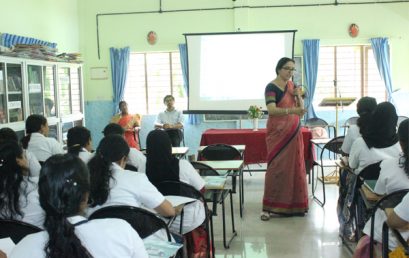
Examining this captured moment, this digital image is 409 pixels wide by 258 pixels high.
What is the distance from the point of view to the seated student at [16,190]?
2.35m

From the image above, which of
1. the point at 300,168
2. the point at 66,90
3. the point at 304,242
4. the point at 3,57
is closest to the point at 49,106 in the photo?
the point at 66,90

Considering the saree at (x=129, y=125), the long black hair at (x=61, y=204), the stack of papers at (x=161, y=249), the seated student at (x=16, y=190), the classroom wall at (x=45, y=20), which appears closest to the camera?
the long black hair at (x=61, y=204)

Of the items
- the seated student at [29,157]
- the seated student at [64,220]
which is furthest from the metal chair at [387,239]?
the seated student at [29,157]

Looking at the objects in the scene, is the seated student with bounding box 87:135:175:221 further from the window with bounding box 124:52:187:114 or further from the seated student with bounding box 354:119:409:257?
the window with bounding box 124:52:187:114

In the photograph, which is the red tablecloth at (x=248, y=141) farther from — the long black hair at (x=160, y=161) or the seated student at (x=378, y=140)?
the long black hair at (x=160, y=161)

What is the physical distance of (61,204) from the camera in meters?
1.36

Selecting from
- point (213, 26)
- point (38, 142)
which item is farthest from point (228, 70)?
point (38, 142)

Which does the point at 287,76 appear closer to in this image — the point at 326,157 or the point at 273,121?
the point at 273,121

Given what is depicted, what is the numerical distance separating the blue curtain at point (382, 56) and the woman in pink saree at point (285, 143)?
14.2 feet

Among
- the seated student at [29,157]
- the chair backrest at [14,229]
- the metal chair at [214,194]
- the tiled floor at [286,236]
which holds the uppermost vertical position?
the seated student at [29,157]

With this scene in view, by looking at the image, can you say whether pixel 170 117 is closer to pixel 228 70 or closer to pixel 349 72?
pixel 228 70

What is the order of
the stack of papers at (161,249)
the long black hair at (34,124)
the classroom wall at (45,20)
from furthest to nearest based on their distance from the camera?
1. the classroom wall at (45,20)
2. the long black hair at (34,124)
3. the stack of papers at (161,249)

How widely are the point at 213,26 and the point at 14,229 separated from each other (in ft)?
22.4

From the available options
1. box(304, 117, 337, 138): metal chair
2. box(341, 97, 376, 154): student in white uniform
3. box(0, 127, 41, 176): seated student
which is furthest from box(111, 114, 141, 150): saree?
box(341, 97, 376, 154): student in white uniform
